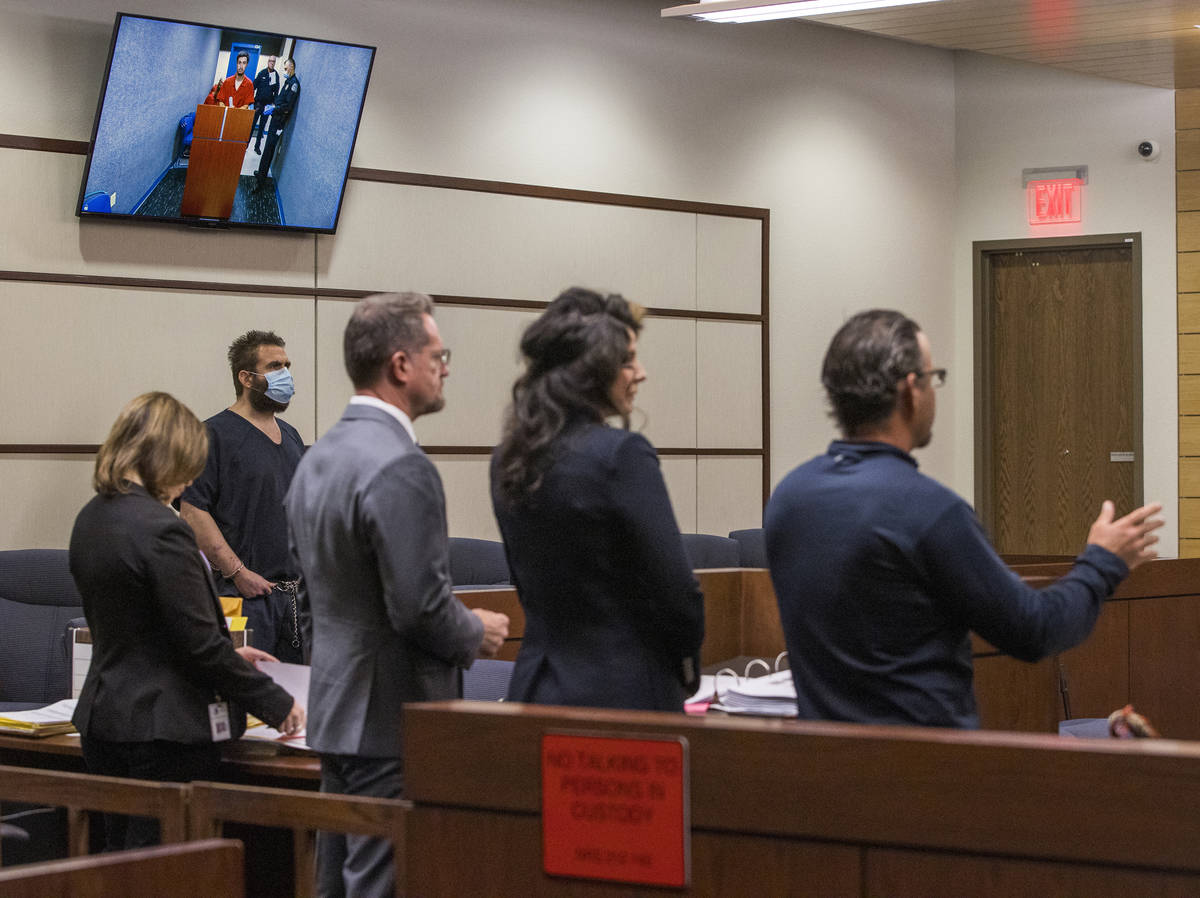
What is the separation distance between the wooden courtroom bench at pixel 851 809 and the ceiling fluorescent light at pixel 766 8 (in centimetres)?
494

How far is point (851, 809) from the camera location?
1661mm

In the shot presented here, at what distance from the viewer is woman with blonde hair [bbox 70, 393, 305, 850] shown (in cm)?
281

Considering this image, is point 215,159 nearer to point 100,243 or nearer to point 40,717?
point 100,243

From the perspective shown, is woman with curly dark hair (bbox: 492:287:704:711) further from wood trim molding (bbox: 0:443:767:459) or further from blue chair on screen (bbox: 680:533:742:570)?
blue chair on screen (bbox: 680:533:742:570)

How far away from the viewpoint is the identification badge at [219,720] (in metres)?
2.88

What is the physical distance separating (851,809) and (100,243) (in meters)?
5.15

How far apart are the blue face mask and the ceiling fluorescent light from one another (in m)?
2.25

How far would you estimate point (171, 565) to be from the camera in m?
2.82

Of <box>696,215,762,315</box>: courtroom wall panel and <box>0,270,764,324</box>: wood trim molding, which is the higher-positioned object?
<box>696,215,762,315</box>: courtroom wall panel

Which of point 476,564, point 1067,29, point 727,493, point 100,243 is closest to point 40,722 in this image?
point 476,564

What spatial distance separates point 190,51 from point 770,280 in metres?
3.39

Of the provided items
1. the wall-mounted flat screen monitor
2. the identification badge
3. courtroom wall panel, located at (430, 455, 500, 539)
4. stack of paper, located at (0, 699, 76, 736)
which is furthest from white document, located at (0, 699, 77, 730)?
courtroom wall panel, located at (430, 455, 500, 539)

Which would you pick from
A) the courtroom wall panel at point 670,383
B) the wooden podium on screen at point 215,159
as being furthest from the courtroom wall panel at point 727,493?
the wooden podium on screen at point 215,159

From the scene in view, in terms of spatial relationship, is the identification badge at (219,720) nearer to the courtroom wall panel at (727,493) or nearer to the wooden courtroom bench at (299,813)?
the wooden courtroom bench at (299,813)
